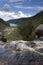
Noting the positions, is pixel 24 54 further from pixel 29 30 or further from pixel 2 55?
pixel 29 30

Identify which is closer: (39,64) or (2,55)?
(39,64)

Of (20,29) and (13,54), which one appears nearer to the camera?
(13,54)

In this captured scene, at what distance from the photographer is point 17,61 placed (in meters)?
23.2

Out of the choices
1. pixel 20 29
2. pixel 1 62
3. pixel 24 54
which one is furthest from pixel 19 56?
pixel 20 29

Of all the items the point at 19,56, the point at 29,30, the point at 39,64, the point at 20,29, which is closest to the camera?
the point at 39,64

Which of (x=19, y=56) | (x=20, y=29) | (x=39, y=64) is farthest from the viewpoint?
(x=20, y=29)

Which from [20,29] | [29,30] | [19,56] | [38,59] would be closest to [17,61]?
[19,56]

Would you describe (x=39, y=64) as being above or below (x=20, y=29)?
below

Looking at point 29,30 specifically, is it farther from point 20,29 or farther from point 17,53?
point 17,53

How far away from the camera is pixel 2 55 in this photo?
81.8 feet

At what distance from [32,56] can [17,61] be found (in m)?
1.79

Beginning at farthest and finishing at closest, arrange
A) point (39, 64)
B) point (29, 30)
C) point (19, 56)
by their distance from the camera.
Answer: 1. point (29, 30)
2. point (19, 56)
3. point (39, 64)

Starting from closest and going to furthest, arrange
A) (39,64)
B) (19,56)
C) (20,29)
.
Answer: (39,64) → (19,56) → (20,29)

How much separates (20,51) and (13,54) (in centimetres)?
102
